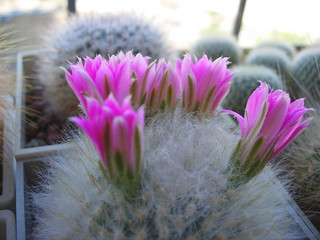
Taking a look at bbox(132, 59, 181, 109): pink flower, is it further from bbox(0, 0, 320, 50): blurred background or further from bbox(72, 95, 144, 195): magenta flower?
bbox(0, 0, 320, 50): blurred background

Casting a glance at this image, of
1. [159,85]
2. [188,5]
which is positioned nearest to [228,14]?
[188,5]

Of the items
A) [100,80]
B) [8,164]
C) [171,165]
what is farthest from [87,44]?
[171,165]

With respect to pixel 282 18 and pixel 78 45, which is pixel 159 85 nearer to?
pixel 78 45

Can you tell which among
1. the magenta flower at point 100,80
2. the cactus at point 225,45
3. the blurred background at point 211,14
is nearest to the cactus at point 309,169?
the magenta flower at point 100,80

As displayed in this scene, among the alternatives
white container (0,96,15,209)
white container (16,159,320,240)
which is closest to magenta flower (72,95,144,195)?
white container (16,159,320,240)

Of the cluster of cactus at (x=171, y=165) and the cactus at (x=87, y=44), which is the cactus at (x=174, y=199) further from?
the cactus at (x=87, y=44)

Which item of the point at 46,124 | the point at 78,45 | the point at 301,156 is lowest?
the point at 46,124

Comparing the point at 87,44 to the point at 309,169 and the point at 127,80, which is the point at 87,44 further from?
the point at 309,169
